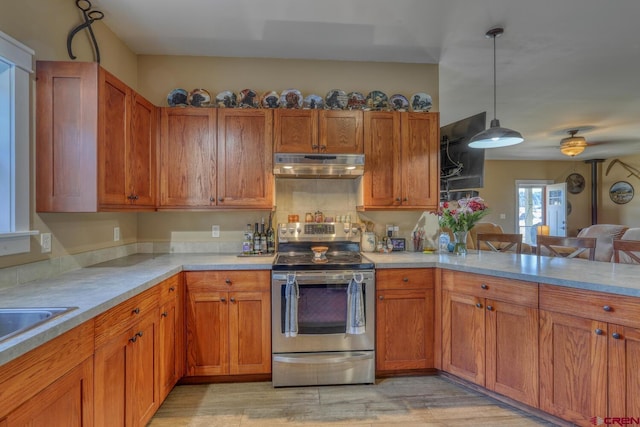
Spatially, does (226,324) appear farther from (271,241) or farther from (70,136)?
(70,136)

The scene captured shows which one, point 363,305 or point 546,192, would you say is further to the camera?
point 546,192

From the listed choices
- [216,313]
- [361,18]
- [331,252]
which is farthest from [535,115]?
[216,313]

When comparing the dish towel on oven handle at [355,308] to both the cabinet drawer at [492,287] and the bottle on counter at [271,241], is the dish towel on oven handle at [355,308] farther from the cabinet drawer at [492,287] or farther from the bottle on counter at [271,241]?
the bottle on counter at [271,241]

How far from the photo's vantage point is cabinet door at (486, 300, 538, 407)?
1933 mm

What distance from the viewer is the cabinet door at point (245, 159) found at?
2.69 metres

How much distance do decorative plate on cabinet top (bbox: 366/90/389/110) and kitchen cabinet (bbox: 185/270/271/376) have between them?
6.50 ft

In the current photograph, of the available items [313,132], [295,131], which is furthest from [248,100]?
[313,132]

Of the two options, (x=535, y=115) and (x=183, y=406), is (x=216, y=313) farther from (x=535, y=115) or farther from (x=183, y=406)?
(x=535, y=115)

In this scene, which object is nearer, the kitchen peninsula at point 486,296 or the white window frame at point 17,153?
the kitchen peninsula at point 486,296

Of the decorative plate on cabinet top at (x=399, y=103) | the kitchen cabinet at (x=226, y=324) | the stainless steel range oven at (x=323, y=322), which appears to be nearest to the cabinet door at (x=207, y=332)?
the kitchen cabinet at (x=226, y=324)

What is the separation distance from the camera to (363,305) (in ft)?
7.77

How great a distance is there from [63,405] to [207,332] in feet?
3.97

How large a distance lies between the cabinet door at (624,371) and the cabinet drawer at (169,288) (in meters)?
2.59

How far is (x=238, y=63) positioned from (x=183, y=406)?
9.60 feet
